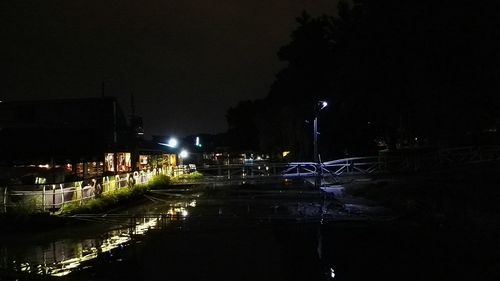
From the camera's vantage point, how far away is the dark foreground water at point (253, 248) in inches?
456

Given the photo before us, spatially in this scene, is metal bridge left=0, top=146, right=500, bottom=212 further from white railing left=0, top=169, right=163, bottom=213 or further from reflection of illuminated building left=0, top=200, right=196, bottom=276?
reflection of illuminated building left=0, top=200, right=196, bottom=276

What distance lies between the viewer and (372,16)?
1487 inches

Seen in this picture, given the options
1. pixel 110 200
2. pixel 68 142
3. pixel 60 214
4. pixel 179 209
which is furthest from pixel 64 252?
pixel 68 142

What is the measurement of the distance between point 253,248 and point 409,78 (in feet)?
80.6

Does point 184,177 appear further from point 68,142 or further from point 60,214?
point 60,214

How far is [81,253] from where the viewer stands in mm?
13430

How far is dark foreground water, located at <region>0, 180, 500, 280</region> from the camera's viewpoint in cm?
1157

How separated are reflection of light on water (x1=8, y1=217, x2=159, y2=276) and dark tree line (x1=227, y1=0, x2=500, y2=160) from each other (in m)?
22.8

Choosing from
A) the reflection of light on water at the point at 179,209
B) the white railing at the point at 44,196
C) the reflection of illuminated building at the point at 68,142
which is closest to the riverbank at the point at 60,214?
the white railing at the point at 44,196

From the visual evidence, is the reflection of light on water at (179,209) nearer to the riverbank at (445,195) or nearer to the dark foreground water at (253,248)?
the dark foreground water at (253,248)

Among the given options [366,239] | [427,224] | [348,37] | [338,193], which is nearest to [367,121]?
[348,37]

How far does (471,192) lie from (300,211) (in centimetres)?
849

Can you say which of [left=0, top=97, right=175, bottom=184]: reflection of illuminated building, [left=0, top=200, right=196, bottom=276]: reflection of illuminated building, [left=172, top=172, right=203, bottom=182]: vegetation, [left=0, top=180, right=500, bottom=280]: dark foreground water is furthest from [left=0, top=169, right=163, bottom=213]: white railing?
[left=172, top=172, right=203, bottom=182]: vegetation

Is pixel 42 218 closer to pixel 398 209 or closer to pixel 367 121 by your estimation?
pixel 398 209
